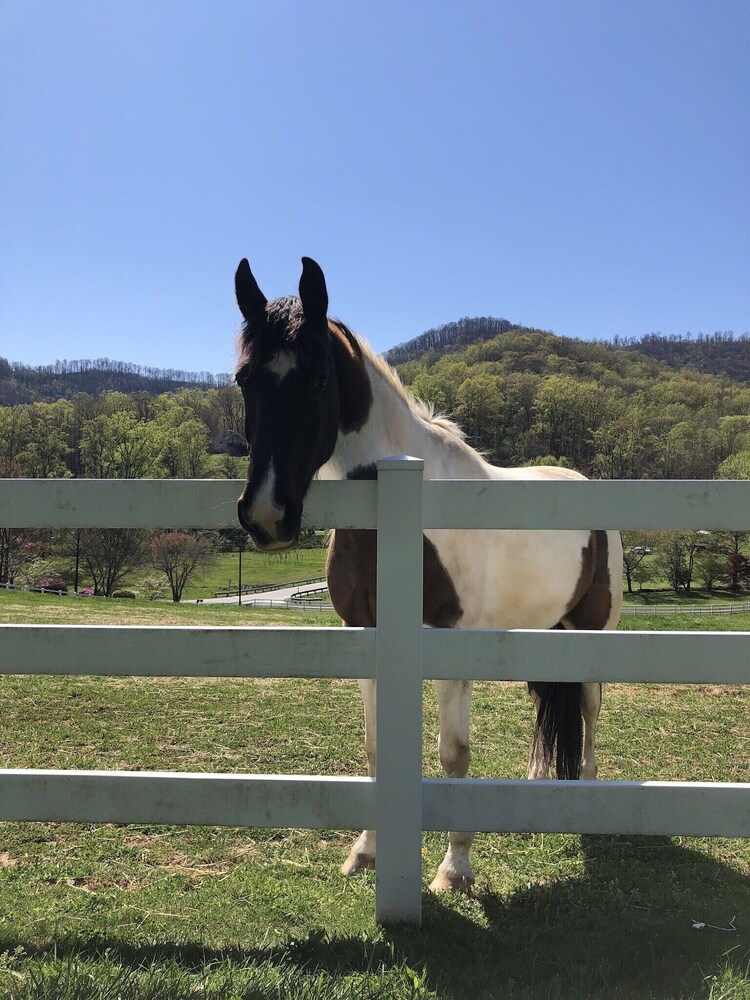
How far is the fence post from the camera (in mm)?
2346

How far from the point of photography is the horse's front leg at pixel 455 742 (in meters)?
2.95

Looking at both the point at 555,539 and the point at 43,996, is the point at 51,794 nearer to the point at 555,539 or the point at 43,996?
the point at 43,996

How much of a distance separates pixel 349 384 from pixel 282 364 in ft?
1.74

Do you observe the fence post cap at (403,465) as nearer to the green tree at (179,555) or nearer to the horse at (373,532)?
the horse at (373,532)

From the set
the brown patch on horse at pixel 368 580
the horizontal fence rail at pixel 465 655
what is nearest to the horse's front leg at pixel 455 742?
the brown patch on horse at pixel 368 580

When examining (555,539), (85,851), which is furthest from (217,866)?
(555,539)

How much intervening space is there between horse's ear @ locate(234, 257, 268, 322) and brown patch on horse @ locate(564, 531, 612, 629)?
2.60 meters

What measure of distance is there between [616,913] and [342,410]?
231 centimetres

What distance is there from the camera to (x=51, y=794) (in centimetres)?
243

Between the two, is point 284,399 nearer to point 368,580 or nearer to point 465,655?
point 368,580

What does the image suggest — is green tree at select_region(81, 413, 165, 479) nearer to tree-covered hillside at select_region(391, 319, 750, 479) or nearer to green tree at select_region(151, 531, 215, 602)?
green tree at select_region(151, 531, 215, 602)

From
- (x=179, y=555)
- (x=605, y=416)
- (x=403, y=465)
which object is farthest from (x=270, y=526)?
(x=605, y=416)

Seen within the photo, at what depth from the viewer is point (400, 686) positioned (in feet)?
7.70

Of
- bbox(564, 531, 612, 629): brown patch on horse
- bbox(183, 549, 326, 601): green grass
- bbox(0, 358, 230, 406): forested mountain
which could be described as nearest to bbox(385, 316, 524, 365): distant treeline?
bbox(0, 358, 230, 406): forested mountain
